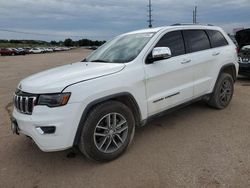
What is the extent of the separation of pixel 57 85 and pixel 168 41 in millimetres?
2164

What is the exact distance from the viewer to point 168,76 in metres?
4.27

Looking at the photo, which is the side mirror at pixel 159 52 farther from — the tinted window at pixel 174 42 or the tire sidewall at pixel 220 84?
the tire sidewall at pixel 220 84

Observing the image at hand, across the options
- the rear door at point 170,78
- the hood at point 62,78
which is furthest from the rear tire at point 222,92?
the hood at point 62,78

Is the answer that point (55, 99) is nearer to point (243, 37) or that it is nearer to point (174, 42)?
point (174, 42)

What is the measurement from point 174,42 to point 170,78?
0.72 metres

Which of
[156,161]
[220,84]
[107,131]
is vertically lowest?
[156,161]

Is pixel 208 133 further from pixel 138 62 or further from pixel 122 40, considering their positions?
pixel 122 40

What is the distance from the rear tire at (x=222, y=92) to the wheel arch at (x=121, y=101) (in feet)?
7.41

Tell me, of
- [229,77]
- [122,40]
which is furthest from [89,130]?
[229,77]

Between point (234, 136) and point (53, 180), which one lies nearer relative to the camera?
point (53, 180)

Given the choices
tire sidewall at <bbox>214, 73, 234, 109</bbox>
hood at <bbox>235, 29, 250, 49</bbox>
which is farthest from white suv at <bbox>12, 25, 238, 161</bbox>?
→ hood at <bbox>235, 29, 250, 49</bbox>

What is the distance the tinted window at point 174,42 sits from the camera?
4.43m

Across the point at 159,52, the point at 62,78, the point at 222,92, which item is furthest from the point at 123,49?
the point at 222,92

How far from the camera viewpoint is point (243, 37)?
1047cm
